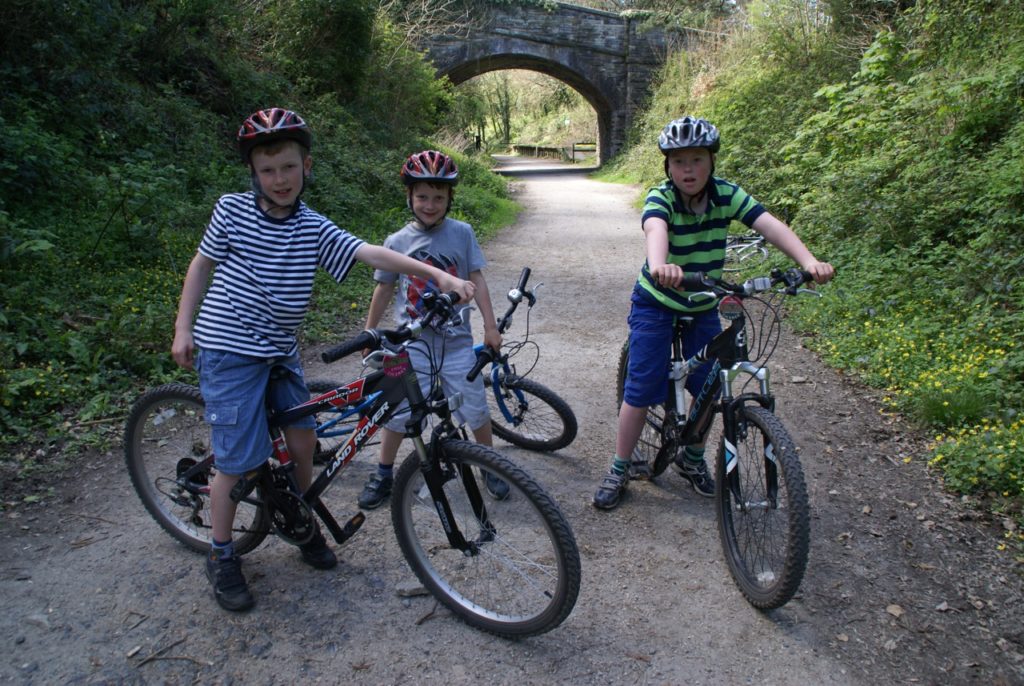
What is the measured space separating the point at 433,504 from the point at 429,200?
1491 millimetres

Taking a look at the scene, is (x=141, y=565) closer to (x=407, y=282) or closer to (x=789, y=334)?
(x=407, y=282)

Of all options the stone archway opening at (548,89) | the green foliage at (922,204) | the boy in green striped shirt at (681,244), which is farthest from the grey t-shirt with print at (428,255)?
the stone archway opening at (548,89)

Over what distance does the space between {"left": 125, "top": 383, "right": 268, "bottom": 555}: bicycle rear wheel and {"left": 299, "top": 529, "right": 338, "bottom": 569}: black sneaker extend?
21cm

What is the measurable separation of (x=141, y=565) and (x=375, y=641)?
4.40 ft

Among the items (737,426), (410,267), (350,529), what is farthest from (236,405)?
(737,426)

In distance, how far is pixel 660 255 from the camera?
10.1 feet

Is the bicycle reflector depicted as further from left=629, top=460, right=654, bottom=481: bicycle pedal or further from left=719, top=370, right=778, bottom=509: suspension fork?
left=629, top=460, right=654, bottom=481: bicycle pedal

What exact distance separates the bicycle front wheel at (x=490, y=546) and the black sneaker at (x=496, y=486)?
0.02 m

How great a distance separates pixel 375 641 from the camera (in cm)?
283

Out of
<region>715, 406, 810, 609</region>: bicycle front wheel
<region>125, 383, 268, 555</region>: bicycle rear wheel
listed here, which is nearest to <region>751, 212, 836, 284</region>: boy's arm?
<region>715, 406, 810, 609</region>: bicycle front wheel

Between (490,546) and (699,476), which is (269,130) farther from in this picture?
(699,476)

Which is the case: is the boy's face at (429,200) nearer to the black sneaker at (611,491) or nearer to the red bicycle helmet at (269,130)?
the red bicycle helmet at (269,130)

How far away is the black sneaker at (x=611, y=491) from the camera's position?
3775 mm

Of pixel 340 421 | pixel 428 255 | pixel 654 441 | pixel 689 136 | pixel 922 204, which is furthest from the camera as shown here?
pixel 922 204
